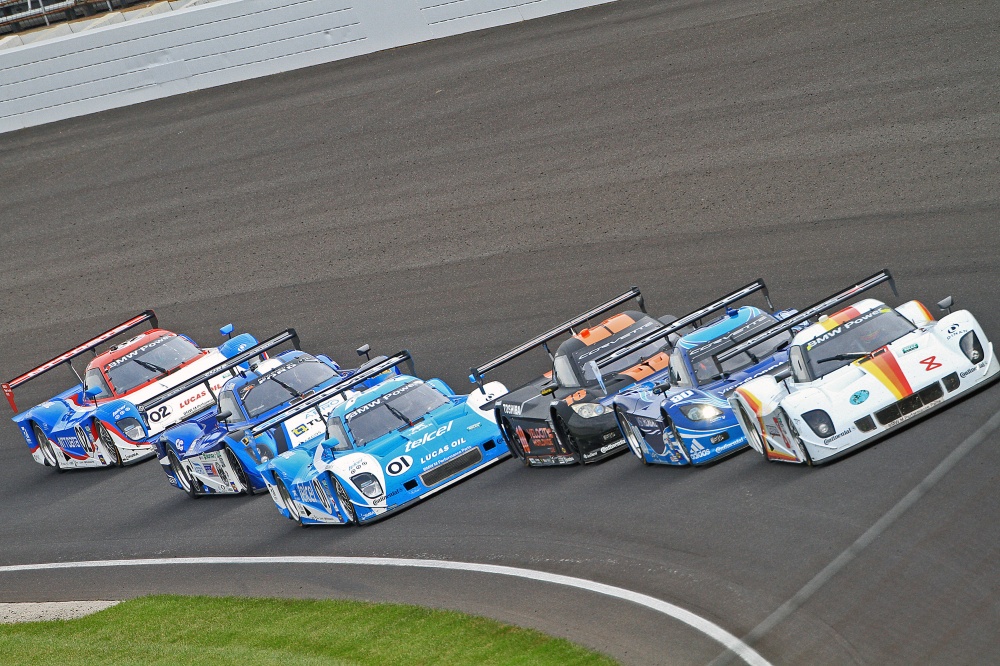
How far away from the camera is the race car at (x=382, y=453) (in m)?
15.5

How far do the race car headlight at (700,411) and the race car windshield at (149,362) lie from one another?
1188 cm

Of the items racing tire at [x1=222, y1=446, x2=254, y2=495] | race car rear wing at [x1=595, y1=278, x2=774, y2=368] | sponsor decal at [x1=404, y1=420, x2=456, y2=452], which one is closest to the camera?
race car rear wing at [x1=595, y1=278, x2=774, y2=368]

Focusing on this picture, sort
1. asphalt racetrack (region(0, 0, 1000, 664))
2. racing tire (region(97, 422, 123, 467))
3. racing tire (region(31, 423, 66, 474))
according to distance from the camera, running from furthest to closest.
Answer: racing tire (region(31, 423, 66, 474)) < racing tire (region(97, 422, 123, 467)) < asphalt racetrack (region(0, 0, 1000, 664))

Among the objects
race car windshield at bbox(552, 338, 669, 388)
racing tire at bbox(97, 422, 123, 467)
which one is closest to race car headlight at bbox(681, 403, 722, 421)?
race car windshield at bbox(552, 338, 669, 388)

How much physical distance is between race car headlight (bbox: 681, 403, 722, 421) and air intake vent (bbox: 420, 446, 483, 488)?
334cm

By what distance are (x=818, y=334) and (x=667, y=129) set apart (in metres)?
13.2

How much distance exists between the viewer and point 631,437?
14703 millimetres

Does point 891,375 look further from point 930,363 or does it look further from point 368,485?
point 368,485

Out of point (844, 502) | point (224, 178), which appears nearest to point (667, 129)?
point (224, 178)

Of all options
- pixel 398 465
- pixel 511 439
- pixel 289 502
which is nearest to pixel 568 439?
pixel 511 439

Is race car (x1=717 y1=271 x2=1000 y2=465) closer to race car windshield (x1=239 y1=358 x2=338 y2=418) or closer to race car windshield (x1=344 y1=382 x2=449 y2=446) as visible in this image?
race car windshield (x1=344 y1=382 x2=449 y2=446)

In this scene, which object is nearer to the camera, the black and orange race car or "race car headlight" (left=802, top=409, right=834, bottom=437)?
"race car headlight" (left=802, top=409, right=834, bottom=437)

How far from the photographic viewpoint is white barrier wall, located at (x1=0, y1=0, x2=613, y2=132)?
32438mm

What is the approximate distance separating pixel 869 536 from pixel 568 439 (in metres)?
5.70
